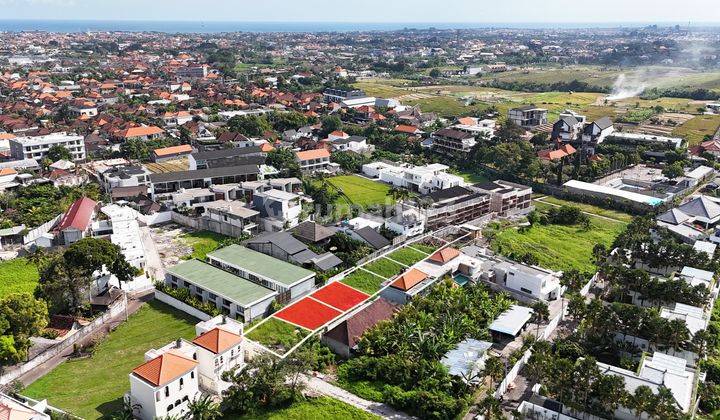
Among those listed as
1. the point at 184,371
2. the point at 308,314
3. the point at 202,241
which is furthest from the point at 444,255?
the point at 184,371

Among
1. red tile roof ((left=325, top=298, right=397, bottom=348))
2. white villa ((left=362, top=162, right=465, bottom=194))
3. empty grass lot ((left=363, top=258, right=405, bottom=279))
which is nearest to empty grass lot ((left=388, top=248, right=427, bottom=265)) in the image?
empty grass lot ((left=363, top=258, right=405, bottom=279))

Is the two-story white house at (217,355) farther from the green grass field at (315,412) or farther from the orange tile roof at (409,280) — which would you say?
the orange tile roof at (409,280)

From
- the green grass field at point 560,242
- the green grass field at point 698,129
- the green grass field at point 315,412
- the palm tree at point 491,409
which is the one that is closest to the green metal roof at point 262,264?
the green grass field at point 315,412

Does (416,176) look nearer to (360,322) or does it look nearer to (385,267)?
(385,267)

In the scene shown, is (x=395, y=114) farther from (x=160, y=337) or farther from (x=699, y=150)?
(x=160, y=337)

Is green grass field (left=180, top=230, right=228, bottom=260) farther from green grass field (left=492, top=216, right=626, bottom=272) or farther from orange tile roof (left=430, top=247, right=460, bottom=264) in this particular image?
green grass field (left=492, top=216, right=626, bottom=272)
